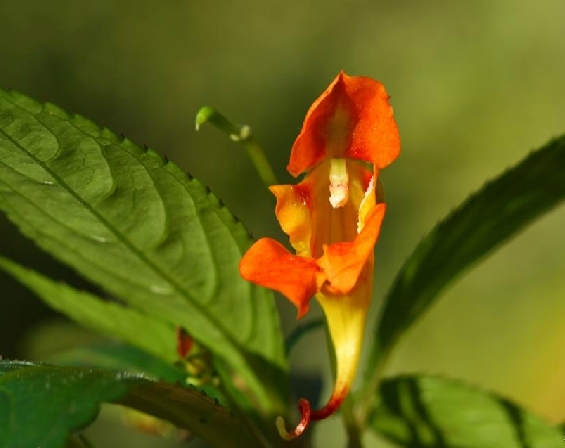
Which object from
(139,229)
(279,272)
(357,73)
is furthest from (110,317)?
(357,73)

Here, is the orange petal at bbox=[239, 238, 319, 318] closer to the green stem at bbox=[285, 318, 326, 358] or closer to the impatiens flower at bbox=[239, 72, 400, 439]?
the impatiens flower at bbox=[239, 72, 400, 439]

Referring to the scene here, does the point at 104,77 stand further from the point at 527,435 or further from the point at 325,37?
the point at 527,435

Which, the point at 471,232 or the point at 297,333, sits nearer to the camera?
the point at 471,232

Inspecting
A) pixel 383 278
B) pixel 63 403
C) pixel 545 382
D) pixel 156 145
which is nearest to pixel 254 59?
pixel 156 145

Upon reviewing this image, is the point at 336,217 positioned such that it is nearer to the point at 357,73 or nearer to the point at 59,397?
the point at 59,397

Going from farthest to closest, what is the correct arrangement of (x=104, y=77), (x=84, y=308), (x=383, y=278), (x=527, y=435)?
(x=104, y=77), (x=383, y=278), (x=84, y=308), (x=527, y=435)

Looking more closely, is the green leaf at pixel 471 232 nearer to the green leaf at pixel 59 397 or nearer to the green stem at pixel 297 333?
the green stem at pixel 297 333

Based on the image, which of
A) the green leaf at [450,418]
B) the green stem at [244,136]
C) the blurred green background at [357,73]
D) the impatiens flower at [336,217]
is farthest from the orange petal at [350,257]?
the blurred green background at [357,73]
